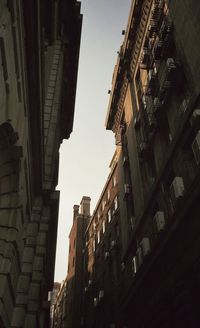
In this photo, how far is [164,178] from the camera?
16156mm

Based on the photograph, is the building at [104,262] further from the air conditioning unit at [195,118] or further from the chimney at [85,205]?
the air conditioning unit at [195,118]

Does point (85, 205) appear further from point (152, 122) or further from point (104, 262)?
point (152, 122)

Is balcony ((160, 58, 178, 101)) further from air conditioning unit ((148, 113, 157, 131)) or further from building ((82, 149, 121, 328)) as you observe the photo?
building ((82, 149, 121, 328))

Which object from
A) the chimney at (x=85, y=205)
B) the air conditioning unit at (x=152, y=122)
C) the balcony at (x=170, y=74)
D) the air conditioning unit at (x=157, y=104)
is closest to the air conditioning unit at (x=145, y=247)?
the air conditioning unit at (x=152, y=122)

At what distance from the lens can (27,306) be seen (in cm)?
1040

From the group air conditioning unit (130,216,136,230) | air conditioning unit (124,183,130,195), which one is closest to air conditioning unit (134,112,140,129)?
air conditioning unit (124,183,130,195)

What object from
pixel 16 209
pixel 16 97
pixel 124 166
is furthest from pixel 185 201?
pixel 124 166

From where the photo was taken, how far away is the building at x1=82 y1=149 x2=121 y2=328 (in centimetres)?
2690

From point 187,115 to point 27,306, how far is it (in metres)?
9.88

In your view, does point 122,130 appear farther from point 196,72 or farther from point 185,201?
point 185,201

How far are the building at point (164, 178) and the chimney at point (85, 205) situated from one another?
80.0 ft

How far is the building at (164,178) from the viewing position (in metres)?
12.1

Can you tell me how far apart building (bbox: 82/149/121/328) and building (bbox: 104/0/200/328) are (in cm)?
525

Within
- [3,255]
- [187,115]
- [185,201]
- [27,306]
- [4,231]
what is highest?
[187,115]
